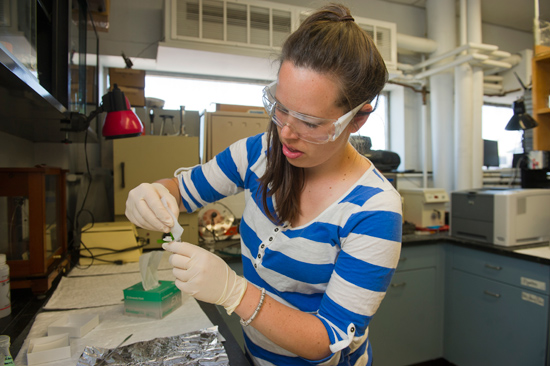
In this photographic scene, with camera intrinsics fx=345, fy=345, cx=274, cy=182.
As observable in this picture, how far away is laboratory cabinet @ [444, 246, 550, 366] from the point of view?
193 centimetres

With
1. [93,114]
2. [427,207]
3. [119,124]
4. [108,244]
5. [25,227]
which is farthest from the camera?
[427,207]

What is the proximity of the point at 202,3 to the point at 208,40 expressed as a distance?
26 centimetres

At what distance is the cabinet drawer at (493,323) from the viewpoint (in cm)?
193

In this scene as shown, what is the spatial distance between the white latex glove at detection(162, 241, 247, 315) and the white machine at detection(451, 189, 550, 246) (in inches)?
80.5

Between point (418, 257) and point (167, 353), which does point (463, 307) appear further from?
point (167, 353)

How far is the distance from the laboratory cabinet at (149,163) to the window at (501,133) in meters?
3.59

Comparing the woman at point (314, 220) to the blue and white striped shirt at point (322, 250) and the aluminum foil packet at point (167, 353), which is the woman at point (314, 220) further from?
the aluminum foil packet at point (167, 353)

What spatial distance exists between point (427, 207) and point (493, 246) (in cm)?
59

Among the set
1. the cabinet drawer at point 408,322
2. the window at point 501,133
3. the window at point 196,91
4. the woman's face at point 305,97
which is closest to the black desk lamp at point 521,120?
the cabinet drawer at point 408,322

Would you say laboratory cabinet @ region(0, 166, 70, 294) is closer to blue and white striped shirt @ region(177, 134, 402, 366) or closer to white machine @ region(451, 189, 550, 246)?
blue and white striped shirt @ region(177, 134, 402, 366)

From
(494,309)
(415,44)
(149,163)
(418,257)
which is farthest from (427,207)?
(149,163)

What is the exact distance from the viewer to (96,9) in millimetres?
1898

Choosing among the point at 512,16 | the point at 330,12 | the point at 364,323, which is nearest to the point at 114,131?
the point at 330,12

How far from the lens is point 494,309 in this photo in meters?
2.14
